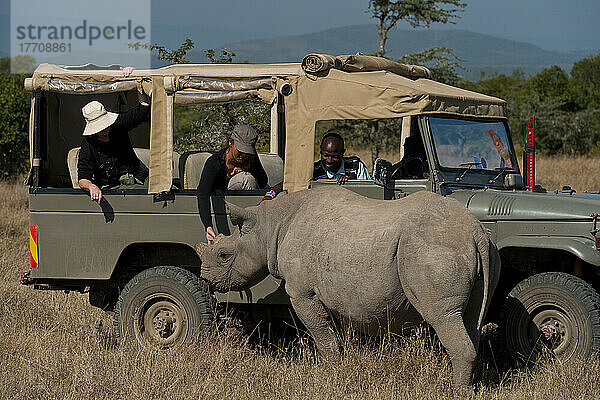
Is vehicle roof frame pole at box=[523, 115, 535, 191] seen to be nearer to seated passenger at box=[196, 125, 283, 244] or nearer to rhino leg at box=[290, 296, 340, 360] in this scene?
seated passenger at box=[196, 125, 283, 244]

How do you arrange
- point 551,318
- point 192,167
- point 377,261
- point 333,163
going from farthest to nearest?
point 333,163
point 192,167
point 551,318
point 377,261

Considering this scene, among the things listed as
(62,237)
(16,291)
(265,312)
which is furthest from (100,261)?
(16,291)

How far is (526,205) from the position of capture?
6582 mm

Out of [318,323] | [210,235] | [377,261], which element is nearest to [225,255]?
[210,235]

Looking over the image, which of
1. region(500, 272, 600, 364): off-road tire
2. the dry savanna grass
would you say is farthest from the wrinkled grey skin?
region(500, 272, 600, 364): off-road tire

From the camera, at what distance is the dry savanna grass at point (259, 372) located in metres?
5.96

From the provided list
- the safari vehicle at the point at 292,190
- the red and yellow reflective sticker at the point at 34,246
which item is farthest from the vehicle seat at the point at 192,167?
the red and yellow reflective sticker at the point at 34,246

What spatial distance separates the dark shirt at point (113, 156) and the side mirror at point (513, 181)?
10.5ft

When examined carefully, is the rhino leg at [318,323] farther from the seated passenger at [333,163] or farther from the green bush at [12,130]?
the green bush at [12,130]

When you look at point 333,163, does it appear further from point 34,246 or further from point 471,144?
point 34,246

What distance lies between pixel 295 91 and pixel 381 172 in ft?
3.17

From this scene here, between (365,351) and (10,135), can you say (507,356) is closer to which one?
(365,351)

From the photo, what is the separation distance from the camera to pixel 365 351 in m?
6.31

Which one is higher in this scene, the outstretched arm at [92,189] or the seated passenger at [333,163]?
the seated passenger at [333,163]
